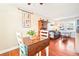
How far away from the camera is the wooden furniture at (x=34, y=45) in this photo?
5.43 ft

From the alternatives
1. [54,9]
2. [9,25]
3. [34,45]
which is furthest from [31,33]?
[54,9]

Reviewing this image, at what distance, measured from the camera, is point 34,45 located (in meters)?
1.67

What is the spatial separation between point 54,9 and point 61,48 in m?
0.52

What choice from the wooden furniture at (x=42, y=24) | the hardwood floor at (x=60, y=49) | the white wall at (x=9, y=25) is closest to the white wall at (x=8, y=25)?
the white wall at (x=9, y=25)

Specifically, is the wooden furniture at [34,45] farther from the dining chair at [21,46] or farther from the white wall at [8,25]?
the white wall at [8,25]

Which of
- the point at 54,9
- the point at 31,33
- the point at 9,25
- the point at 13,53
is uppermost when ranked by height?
the point at 54,9

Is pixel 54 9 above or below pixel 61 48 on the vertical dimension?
above

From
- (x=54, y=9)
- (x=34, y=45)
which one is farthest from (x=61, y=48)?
(x=54, y=9)

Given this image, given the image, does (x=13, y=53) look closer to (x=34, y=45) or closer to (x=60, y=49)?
(x=34, y=45)

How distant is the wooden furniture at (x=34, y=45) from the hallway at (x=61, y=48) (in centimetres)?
8

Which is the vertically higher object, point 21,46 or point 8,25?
point 8,25

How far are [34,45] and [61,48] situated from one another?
1.19ft

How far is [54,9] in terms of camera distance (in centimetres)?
163

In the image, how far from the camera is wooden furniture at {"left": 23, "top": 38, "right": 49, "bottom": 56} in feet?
5.43
